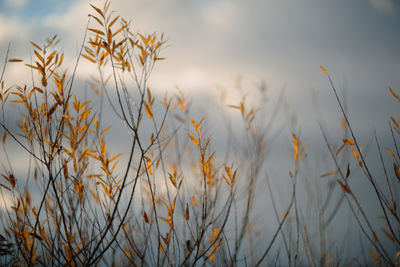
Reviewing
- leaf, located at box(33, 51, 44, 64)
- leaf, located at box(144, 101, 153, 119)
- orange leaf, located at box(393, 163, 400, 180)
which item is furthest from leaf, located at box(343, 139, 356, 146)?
leaf, located at box(33, 51, 44, 64)

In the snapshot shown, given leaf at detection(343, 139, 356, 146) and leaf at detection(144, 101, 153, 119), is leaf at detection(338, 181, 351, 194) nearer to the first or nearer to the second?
leaf at detection(343, 139, 356, 146)

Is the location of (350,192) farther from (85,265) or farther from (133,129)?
(85,265)

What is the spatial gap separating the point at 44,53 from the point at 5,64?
238 mm

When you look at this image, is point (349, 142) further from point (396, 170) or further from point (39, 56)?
point (39, 56)

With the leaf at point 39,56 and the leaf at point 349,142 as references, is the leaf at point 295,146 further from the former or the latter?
the leaf at point 39,56

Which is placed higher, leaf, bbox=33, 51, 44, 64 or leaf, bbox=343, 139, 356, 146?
leaf, bbox=33, 51, 44, 64

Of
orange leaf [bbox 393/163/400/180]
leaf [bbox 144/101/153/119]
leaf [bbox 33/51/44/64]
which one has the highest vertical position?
leaf [bbox 33/51/44/64]

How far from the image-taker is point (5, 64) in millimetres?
1423

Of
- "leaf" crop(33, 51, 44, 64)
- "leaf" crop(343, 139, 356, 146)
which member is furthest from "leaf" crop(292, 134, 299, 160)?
"leaf" crop(33, 51, 44, 64)

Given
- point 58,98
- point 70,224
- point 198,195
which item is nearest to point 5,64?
point 58,98

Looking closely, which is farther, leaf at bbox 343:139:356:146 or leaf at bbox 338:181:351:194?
leaf at bbox 343:139:356:146

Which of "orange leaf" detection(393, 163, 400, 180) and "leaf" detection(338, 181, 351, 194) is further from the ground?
"orange leaf" detection(393, 163, 400, 180)

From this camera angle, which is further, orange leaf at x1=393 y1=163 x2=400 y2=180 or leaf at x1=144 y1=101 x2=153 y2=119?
leaf at x1=144 y1=101 x2=153 y2=119

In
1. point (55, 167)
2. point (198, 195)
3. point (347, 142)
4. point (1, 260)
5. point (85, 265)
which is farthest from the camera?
point (198, 195)
